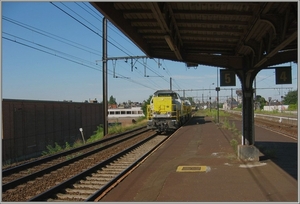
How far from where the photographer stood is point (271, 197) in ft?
22.1

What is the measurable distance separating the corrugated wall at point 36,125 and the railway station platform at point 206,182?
24.6m

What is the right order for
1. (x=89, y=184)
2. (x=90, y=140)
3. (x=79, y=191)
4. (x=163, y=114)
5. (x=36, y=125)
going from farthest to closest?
(x=36, y=125) → (x=90, y=140) → (x=163, y=114) → (x=89, y=184) → (x=79, y=191)

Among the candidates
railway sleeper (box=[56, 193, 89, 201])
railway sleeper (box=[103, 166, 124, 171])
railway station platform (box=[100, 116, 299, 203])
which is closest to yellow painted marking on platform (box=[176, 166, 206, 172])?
railway station platform (box=[100, 116, 299, 203])

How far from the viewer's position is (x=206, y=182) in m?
8.21

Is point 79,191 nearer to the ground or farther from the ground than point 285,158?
nearer to the ground

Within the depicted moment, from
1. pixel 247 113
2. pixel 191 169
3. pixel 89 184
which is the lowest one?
pixel 89 184

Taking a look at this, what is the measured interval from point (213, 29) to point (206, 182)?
14.7 feet

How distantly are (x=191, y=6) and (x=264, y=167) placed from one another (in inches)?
220

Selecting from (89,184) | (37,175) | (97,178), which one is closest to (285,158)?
(97,178)

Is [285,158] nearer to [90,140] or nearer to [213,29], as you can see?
[213,29]

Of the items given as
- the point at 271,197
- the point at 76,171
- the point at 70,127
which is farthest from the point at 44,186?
the point at 70,127

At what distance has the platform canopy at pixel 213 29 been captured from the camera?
7355 mm

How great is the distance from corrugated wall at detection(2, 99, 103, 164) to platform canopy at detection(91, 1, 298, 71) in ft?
81.2

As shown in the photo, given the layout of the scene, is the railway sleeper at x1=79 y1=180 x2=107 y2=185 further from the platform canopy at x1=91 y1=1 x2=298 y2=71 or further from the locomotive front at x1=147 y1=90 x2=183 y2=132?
the locomotive front at x1=147 y1=90 x2=183 y2=132
